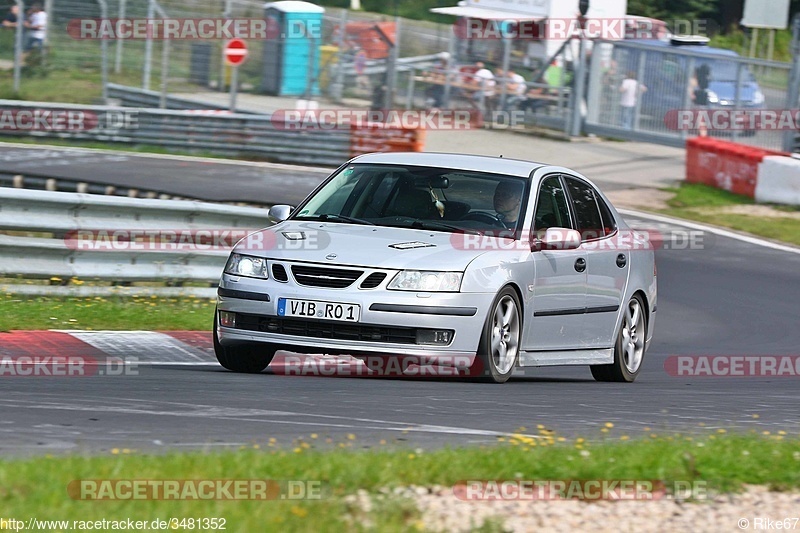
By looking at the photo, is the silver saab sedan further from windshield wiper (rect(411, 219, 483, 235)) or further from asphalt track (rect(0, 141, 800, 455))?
asphalt track (rect(0, 141, 800, 455))

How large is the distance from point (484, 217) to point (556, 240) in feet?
1.61

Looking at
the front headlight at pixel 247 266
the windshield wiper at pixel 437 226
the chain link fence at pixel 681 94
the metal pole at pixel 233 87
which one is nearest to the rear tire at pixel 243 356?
the front headlight at pixel 247 266

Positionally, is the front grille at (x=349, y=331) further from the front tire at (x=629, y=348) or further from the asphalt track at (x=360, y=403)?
the front tire at (x=629, y=348)

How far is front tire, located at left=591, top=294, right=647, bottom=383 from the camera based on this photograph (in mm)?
10641

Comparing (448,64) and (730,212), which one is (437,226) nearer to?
(730,212)

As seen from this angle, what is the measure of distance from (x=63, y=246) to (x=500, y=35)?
24199 millimetres

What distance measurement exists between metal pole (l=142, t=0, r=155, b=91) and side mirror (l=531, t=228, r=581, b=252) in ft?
68.1

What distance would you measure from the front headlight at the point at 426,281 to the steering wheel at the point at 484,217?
0.92 meters

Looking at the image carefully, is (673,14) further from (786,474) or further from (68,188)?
(786,474)

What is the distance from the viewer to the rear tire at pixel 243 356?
9.11 metres

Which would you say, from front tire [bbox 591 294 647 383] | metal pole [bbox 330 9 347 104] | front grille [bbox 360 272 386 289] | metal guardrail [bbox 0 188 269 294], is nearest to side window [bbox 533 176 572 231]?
front tire [bbox 591 294 647 383]

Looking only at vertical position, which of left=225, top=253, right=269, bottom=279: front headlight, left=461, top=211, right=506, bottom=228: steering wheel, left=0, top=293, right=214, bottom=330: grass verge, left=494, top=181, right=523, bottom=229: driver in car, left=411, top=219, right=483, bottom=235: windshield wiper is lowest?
left=0, top=293, right=214, bottom=330: grass verge

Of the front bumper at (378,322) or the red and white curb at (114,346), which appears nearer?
the front bumper at (378,322)

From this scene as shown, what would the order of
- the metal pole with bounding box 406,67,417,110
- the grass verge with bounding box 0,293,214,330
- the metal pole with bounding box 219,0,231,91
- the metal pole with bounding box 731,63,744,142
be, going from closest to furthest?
1. the grass verge with bounding box 0,293,214,330
2. the metal pole with bounding box 731,63,744,142
3. the metal pole with bounding box 219,0,231,91
4. the metal pole with bounding box 406,67,417,110
